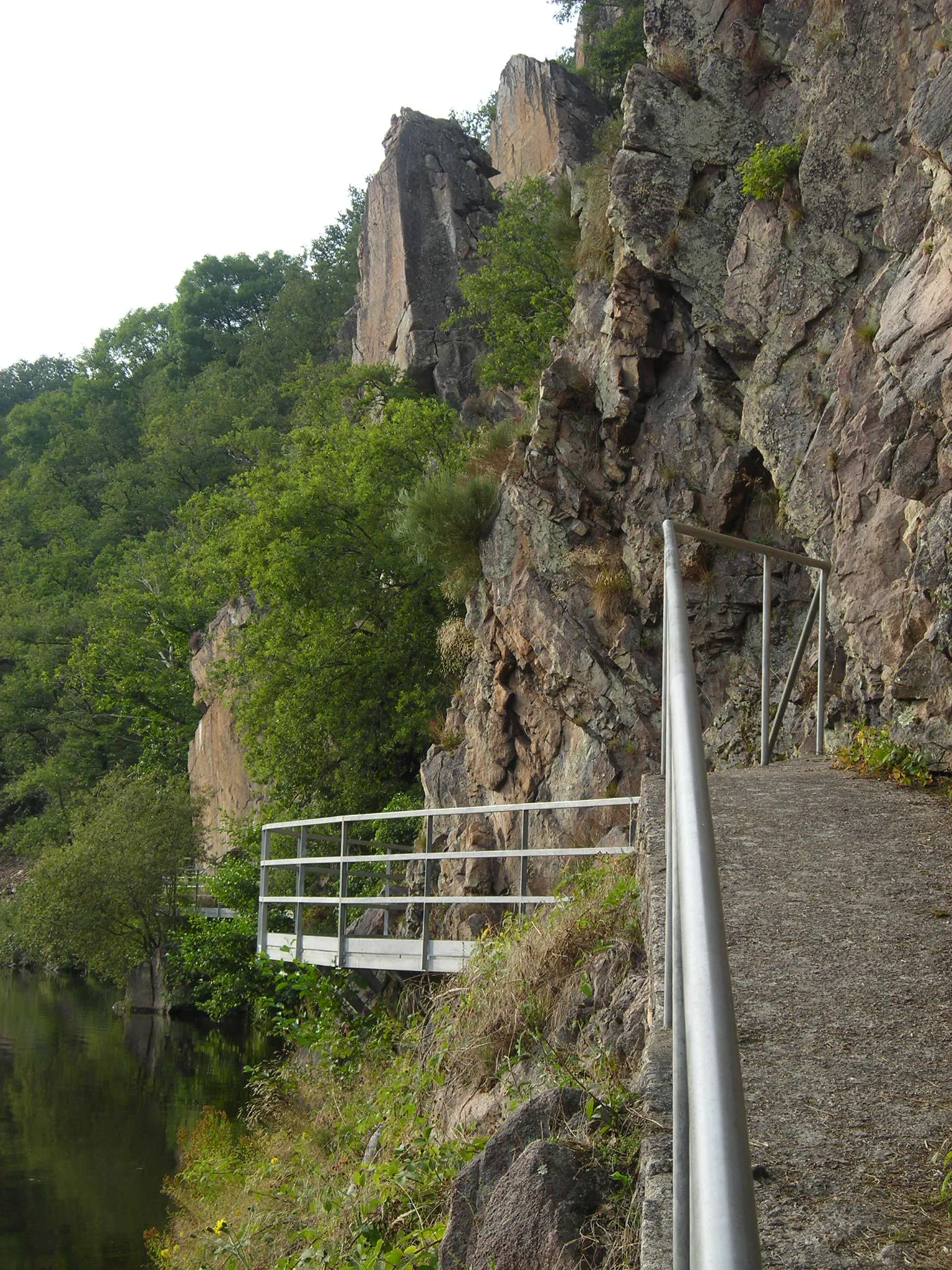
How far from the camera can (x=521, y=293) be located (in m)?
23.6

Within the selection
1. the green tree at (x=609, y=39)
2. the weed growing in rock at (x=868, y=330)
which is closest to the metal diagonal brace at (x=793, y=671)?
the weed growing in rock at (x=868, y=330)

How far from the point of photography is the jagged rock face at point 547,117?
30.1 m

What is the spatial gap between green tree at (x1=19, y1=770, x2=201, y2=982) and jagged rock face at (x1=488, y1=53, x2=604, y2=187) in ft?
63.4

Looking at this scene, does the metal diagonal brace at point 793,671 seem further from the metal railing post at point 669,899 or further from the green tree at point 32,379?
the green tree at point 32,379

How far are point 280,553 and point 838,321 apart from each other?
13.1m

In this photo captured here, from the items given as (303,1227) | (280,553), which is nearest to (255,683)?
(280,553)

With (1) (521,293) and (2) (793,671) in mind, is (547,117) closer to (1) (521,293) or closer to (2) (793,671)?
(1) (521,293)

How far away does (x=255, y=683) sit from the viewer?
929 inches

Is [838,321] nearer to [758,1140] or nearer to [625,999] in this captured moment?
[625,999]

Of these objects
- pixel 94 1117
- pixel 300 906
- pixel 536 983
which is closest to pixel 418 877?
pixel 300 906

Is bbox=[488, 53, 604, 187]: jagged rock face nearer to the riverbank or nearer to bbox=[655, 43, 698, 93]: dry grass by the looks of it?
bbox=[655, 43, 698, 93]: dry grass

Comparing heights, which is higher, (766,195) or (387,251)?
(387,251)

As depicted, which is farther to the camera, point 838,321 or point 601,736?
point 601,736

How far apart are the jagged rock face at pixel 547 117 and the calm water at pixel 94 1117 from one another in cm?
2186
